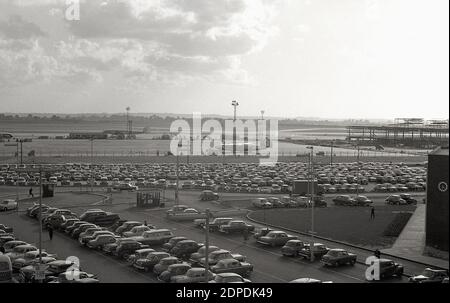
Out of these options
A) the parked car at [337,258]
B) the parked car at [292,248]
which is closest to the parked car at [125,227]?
the parked car at [292,248]

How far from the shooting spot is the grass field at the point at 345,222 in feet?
61.3

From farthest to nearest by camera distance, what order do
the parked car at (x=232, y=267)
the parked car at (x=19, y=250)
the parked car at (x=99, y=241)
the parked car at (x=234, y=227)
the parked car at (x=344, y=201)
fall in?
the parked car at (x=344, y=201)
the parked car at (x=234, y=227)
the parked car at (x=99, y=241)
the parked car at (x=19, y=250)
the parked car at (x=232, y=267)

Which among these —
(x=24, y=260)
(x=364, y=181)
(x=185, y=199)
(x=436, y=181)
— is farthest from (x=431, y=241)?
(x=364, y=181)

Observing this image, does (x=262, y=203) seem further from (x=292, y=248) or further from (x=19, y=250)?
(x=19, y=250)

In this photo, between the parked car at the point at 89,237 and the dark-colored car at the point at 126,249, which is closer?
the dark-colored car at the point at 126,249

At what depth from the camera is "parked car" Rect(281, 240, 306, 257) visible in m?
16.1

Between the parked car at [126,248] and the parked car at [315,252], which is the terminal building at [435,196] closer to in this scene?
the parked car at [315,252]

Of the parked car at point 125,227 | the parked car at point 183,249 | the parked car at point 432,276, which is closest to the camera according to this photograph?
the parked car at point 432,276

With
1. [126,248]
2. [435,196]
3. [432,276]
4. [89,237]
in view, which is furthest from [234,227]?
[432,276]

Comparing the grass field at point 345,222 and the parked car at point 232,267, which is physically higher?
the parked car at point 232,267

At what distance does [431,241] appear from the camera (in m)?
14.6

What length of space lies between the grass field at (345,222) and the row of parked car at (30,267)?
9.51m

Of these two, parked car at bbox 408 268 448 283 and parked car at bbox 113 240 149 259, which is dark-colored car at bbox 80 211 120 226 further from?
parked car at bbox 408 268 448 283

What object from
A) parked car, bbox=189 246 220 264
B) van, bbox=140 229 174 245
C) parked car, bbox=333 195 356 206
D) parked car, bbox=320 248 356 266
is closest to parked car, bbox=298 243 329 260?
parked car, bbox=320 248 356 266
